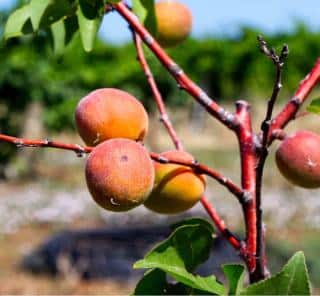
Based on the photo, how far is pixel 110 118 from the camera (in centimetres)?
77

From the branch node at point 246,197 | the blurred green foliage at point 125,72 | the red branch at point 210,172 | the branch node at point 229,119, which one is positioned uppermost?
the branch node at point 229,119

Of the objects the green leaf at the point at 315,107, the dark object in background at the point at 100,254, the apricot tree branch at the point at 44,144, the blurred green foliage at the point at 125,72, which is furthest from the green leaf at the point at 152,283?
the blurred green foliage at the point at 125,72

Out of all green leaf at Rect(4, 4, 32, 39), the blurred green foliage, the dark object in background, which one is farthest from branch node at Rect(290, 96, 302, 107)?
the blurred green foliage

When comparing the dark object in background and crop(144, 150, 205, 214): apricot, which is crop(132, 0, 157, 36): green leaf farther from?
the dark object in background

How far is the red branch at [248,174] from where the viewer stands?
2.33 ft

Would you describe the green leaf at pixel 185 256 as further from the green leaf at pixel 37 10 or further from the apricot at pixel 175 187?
the green leaf at pixel 37 10

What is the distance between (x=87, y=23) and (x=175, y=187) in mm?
217

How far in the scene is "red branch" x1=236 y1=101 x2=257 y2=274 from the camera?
0.71 m

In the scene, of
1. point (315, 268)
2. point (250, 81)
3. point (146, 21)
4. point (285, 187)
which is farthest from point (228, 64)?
point (146, 21)

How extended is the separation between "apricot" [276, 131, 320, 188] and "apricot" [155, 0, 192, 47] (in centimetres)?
29

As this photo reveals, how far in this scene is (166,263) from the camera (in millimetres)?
632

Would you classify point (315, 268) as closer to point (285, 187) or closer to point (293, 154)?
point (285, 187)

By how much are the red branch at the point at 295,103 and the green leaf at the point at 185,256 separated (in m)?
0.13

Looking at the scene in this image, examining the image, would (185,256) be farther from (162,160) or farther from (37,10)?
(37,10)
